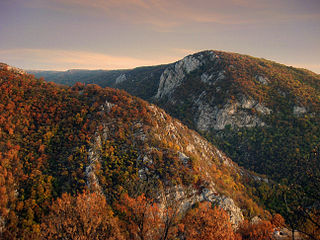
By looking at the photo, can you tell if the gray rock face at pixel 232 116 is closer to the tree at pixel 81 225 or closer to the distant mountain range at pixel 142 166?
the distant mountain range at pixel 142 166

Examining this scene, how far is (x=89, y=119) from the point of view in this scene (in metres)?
Result: 47.3


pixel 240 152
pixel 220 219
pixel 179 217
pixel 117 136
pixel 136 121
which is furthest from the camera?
pixel 240 152

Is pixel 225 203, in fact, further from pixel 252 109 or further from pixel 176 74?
pixel 176 74

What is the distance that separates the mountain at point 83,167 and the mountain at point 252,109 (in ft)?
102

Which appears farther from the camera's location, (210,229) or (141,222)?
(141,222)

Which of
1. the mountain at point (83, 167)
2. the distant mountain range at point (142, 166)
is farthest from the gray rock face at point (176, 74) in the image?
the mountain at point (83, 167)

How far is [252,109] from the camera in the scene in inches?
3748

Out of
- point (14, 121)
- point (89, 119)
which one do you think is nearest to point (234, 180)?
point (89, 119)

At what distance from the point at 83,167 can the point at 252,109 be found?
319ft

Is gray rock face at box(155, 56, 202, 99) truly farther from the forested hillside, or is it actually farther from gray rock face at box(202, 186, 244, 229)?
gray rock face at box(202, 186, 244, 229)

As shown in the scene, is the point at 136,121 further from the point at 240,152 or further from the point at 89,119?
the point at 240,152

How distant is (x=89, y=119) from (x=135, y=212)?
3209 centimetres

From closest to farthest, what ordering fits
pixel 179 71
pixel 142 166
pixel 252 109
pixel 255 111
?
pixel 142 166, pixel 255 111, pixel 252 109, pixel 179 71

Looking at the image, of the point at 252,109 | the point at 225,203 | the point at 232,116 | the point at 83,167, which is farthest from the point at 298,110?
the point at 83,167
